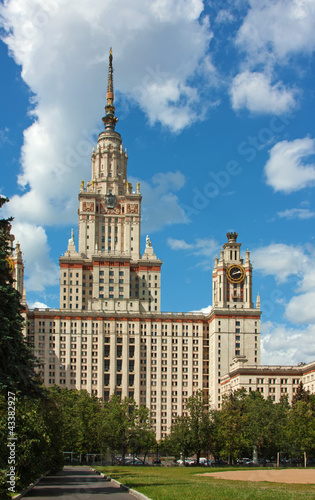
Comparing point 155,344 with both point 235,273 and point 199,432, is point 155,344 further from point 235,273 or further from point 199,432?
point 199,432

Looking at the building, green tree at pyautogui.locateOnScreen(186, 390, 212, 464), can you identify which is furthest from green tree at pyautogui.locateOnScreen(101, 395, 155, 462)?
the building

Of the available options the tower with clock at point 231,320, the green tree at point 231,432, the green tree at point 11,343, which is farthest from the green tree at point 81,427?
the green tree at point 11,343

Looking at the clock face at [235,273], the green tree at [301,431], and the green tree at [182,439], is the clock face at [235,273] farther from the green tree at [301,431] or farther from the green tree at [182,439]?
the green tree at [301,431]

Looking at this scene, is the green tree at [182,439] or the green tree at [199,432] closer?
the green tree at [199,432]

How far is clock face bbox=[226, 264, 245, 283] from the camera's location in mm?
193625

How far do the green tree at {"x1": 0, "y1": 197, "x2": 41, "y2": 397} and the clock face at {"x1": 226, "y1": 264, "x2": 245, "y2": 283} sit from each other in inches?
5383

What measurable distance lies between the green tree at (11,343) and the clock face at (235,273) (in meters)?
137

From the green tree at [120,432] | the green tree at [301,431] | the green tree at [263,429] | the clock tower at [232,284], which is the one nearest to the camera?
the green tree at [301,431]

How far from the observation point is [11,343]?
56.5 m

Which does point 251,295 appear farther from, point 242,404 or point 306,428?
point 306,428

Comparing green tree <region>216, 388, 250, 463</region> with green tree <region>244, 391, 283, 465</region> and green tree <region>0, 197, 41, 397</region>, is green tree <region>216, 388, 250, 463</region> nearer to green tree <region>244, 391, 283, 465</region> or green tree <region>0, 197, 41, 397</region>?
green tree <region>244, 391, 283, 465</region>

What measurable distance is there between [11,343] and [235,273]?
142 metres

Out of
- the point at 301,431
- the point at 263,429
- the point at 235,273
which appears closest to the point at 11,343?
the point at 301,431

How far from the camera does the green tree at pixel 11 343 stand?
5491 cm
